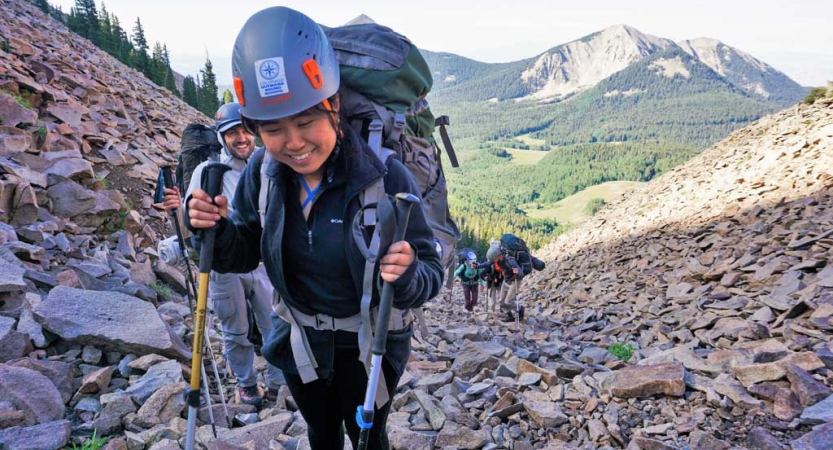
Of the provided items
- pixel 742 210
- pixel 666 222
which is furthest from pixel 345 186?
pixel 666 222

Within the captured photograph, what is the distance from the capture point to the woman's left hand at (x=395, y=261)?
6.10ft

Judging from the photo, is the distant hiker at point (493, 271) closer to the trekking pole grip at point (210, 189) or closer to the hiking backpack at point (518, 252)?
the hiking backpack at point (518, 252)

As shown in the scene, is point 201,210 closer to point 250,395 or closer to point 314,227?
point 314,227

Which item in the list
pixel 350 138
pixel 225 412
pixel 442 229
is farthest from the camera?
pixel 225 412

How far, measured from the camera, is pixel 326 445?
270 centimetres

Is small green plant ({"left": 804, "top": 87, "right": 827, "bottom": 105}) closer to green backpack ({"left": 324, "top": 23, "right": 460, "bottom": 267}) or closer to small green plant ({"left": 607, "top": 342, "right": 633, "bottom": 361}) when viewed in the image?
small green plant ({"left": 607, "top": 342, "right": 633, "bottom": 361})

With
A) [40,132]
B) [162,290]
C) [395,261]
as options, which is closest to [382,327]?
[395,261]

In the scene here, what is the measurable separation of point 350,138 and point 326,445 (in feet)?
5.86

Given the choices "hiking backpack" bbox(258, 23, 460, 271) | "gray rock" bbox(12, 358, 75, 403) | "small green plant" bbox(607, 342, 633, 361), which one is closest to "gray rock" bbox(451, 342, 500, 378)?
"small green plant" bbox(607, 342, 633, 361)

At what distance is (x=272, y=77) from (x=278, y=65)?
6cm

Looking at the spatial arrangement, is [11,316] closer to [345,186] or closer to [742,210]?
[345,186]

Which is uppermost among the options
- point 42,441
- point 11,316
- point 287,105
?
point 287,105

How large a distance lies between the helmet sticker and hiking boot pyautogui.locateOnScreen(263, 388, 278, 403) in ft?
12.8

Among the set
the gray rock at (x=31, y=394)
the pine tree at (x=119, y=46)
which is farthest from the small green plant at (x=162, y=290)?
the pine tree at (x=119, y=46)
